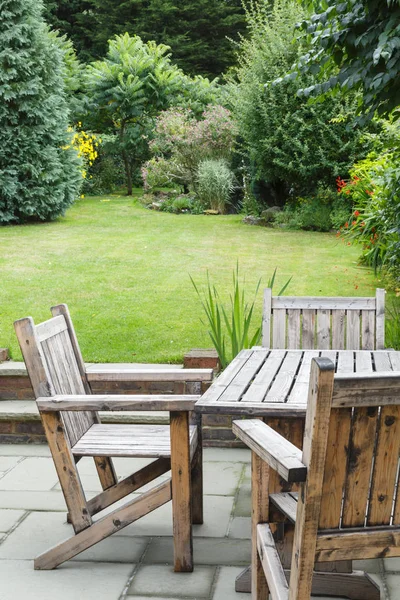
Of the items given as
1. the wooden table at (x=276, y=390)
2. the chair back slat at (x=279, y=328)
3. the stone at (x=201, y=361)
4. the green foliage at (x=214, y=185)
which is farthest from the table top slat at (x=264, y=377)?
the green foliage at (x=214, y=185)

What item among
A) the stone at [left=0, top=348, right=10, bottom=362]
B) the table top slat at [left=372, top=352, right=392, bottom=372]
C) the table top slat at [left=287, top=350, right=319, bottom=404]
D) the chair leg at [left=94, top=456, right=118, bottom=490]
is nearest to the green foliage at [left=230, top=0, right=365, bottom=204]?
the stone at [left=0, top=348, right=10, bottom=362]

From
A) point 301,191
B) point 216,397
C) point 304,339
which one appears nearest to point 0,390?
point 304,339

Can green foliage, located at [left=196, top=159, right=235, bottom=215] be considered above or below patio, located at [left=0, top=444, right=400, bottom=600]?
below

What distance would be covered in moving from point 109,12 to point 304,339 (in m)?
25.0

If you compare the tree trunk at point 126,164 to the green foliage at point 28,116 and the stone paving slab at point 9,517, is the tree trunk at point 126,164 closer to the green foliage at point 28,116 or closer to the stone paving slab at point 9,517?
the green foliage at point 28,116

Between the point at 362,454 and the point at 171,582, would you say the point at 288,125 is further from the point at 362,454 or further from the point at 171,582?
the point at 362,454

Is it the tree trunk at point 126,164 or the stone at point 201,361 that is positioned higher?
the stone at point 201,361

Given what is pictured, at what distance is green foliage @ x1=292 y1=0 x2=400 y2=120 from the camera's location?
3627 mm

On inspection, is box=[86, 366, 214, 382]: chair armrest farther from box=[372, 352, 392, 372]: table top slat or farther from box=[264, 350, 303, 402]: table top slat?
box=[372, 352, 392, 372]: table top slat

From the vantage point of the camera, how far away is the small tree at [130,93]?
17891mm

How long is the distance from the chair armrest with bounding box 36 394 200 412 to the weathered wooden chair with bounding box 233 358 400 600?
71 centimetres

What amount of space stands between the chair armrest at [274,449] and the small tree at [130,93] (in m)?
15.4

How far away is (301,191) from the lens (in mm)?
13344

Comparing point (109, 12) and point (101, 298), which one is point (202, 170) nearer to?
point (101, 298)
